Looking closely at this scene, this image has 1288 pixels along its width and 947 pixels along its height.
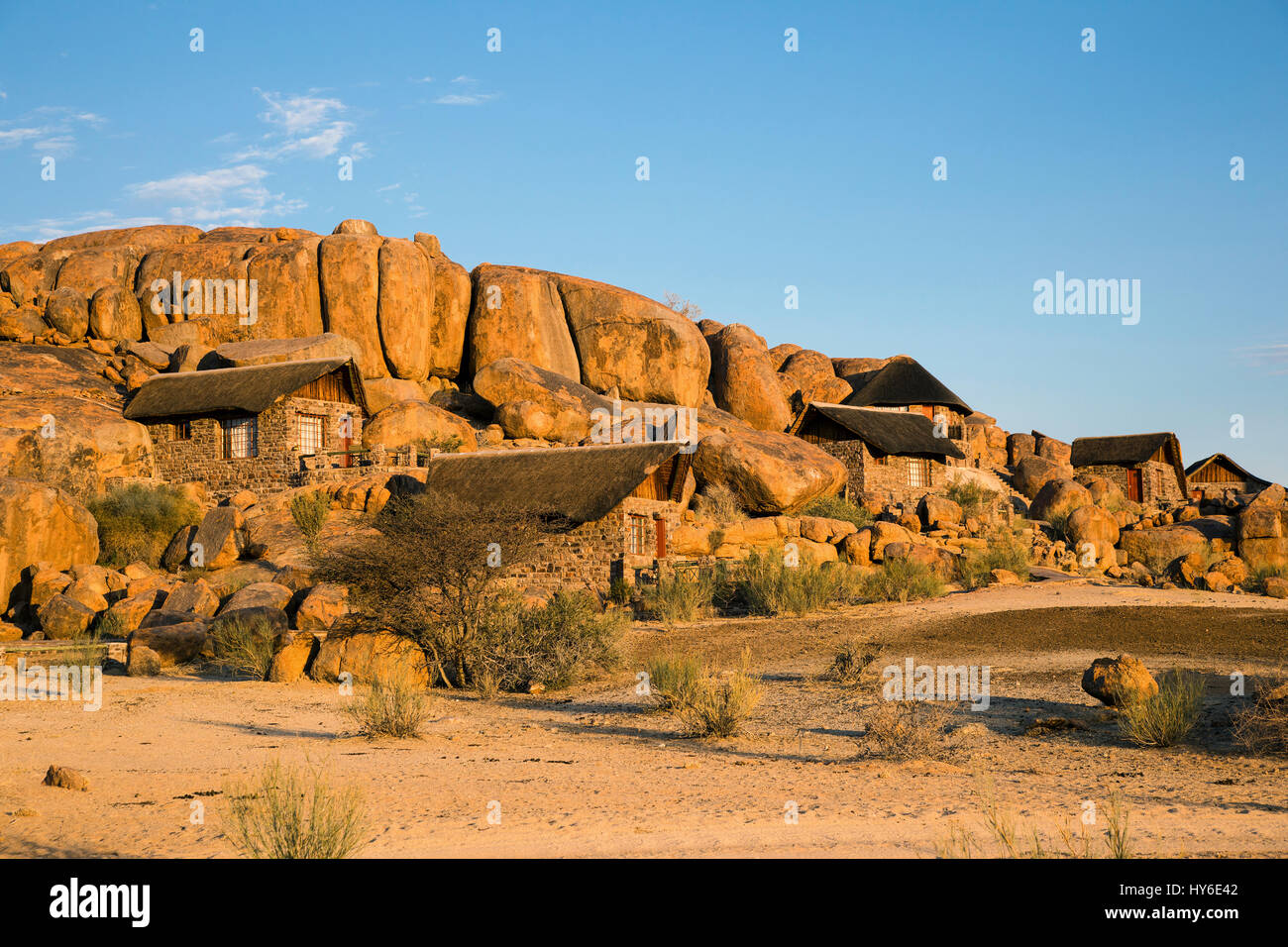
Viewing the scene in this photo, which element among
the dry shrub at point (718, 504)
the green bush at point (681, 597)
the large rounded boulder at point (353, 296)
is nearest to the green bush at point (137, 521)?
the large rounded boulder at point (353, 296)

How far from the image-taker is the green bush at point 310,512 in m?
27.1

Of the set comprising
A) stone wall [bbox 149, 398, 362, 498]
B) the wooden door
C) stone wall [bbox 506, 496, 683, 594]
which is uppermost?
stone wall [bbox 149, 398, 362, 498]

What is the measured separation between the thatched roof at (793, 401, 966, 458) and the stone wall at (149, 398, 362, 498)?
18286 millimetres

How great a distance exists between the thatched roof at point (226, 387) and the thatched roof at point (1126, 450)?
35.5 metres

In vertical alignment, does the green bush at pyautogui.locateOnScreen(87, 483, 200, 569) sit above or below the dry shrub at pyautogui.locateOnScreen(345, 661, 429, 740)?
above

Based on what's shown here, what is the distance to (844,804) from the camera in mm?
7703

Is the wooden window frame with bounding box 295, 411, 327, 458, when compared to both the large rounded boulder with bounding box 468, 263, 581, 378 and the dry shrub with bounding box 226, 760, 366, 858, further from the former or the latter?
the dry shrub with bounding box 226, 760, 366, 858

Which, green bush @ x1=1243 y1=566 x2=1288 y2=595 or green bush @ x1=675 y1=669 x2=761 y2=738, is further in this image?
green bush @ x1=1243 y1=566 x2=1288 y2=595

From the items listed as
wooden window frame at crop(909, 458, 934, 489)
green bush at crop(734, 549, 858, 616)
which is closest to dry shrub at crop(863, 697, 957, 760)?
green bush at crop(734, 549, 858, 616)

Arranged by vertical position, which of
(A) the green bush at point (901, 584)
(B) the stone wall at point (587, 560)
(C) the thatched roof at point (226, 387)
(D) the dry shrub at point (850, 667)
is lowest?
(D) the dry shrub at point (850, 667)

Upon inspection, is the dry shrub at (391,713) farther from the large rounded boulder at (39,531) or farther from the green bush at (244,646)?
the large rounded boulder at (39,531)

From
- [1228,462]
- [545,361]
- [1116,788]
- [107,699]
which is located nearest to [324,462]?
[545,361]

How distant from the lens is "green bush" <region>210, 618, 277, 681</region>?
52.7 ft
